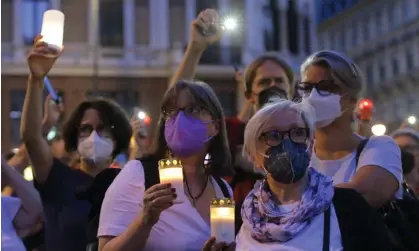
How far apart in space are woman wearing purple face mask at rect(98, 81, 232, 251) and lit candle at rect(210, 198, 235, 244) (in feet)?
0.97

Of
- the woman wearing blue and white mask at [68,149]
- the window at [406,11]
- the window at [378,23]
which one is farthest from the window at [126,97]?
the window at [378,23]

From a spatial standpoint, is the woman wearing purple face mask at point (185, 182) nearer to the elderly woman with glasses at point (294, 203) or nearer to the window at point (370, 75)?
the elderly woman with glasses at point (294, 203)

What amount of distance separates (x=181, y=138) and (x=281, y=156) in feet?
2.26

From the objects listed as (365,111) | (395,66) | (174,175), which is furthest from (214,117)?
(395,66)

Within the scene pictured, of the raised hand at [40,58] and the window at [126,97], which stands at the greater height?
the raised hand at [40,58]

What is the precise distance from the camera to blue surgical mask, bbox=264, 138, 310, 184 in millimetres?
3393

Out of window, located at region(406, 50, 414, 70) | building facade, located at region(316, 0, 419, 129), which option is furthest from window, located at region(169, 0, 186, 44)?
window, located at region(406, 50, 414, 70)

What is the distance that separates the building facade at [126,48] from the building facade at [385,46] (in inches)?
905

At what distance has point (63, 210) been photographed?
516 centimetres

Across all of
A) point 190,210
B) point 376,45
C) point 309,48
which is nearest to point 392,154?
point 190,210

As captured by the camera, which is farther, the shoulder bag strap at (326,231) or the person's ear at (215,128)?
the person's ear at (215,128)

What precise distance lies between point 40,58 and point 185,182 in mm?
1209

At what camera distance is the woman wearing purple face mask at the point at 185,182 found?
150 inches

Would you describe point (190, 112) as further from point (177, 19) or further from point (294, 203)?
point (177, 19)
